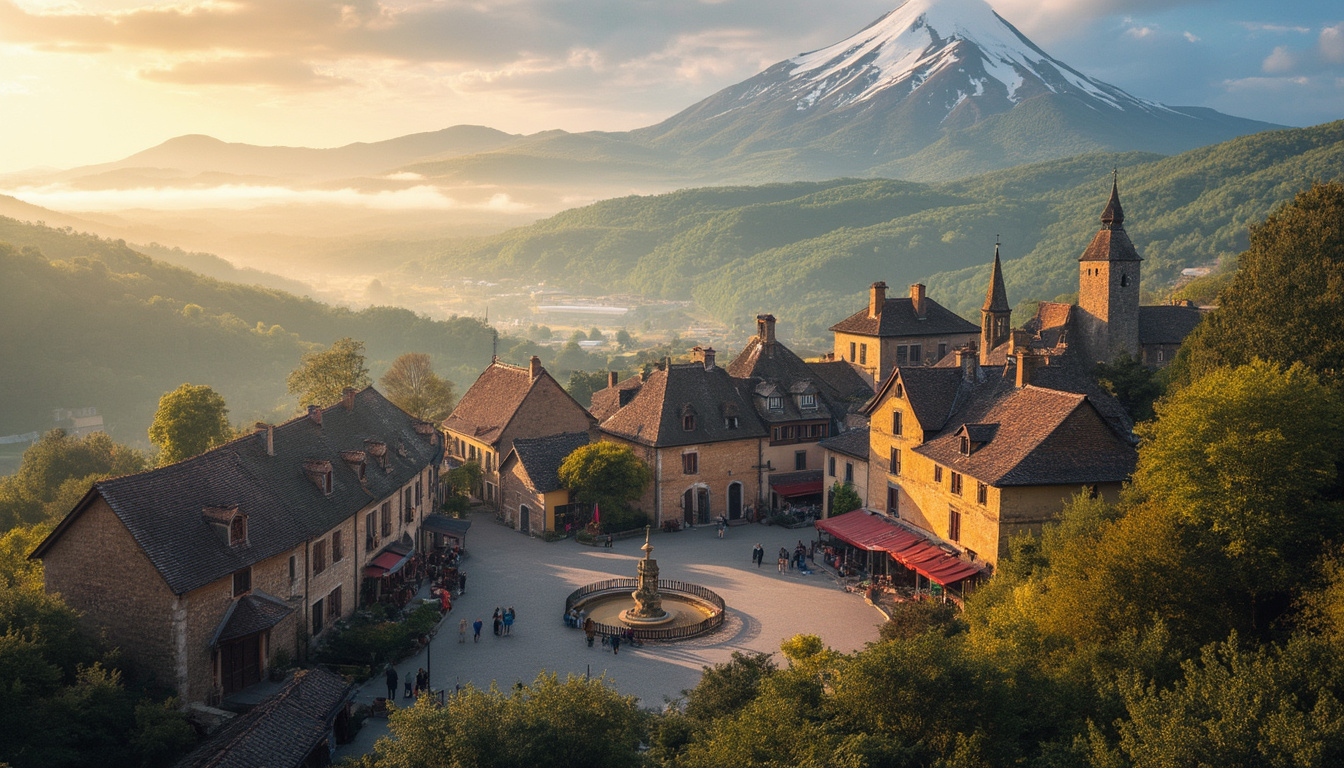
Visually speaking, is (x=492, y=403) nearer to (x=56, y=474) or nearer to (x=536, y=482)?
(x=536, y=482)

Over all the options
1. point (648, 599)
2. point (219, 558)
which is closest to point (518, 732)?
point (219, 558)

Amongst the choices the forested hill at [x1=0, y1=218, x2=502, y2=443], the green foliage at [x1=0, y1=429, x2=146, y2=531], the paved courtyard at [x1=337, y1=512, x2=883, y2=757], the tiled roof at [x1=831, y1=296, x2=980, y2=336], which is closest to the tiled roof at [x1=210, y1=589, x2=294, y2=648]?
the paved courtyard at [x1=337, y1=512, x2=883, y2=757]

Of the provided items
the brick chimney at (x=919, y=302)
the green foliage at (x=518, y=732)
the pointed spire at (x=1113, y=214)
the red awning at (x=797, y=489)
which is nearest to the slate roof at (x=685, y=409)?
the red awning at (x=797, y=489)

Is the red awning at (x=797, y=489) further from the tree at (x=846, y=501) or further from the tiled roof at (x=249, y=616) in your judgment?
the tiled roof at (x=249, y=616)

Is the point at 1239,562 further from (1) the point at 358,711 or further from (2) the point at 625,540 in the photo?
(2) the point at 625,540

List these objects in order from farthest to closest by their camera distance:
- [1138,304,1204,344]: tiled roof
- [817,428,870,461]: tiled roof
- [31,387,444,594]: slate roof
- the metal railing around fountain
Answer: [1138,304,1204,344]: tiled roof
[817,428,870,461]: tiled roof
the metal railing around fountain
[31,387,444,594]: slate roof

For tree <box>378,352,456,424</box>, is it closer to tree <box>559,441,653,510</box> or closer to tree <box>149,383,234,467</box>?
tree <box>149,383,234,467</box>

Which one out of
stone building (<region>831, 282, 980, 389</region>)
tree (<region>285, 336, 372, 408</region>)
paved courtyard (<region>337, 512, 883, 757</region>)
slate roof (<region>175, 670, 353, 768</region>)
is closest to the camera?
slate roof (<region>175, 670, 353, 768</region>)
